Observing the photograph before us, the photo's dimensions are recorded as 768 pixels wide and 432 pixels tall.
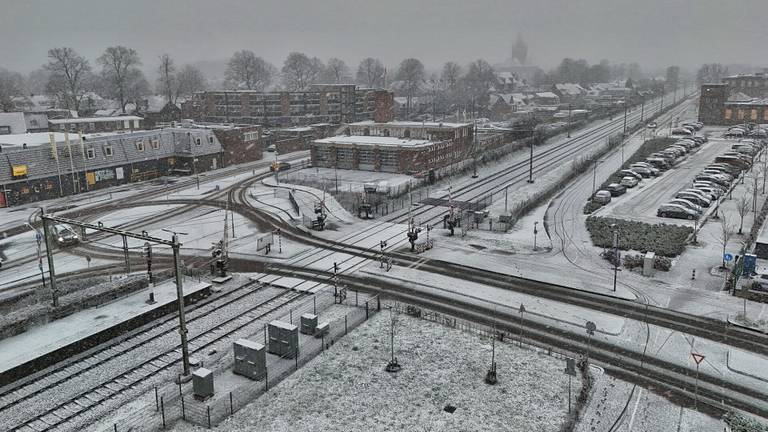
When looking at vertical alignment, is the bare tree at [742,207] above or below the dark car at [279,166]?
below

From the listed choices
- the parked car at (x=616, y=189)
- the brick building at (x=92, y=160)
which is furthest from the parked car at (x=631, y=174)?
the brick building at (x=92, y=160)

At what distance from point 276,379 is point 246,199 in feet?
119

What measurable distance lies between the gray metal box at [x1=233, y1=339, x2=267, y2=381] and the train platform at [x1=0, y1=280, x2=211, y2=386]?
7.56 metres

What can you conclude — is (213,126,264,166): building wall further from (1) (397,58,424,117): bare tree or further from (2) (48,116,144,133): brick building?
(1) (397,58,424,117): bare tree

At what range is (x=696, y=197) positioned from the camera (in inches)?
1933

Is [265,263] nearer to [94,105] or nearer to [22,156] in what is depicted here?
[22,156]

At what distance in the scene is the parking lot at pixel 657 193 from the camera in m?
46.4

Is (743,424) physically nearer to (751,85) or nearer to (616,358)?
(616,358)

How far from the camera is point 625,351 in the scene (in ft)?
79.5

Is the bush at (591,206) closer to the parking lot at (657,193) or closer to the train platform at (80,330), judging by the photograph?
the parking lot at (657,193)

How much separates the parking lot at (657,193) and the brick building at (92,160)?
47042 mm

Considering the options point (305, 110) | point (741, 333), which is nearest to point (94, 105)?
point (305, 110)

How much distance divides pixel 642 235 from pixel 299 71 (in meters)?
142

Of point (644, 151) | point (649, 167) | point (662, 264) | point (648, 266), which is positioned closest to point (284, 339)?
point (648, 266)
